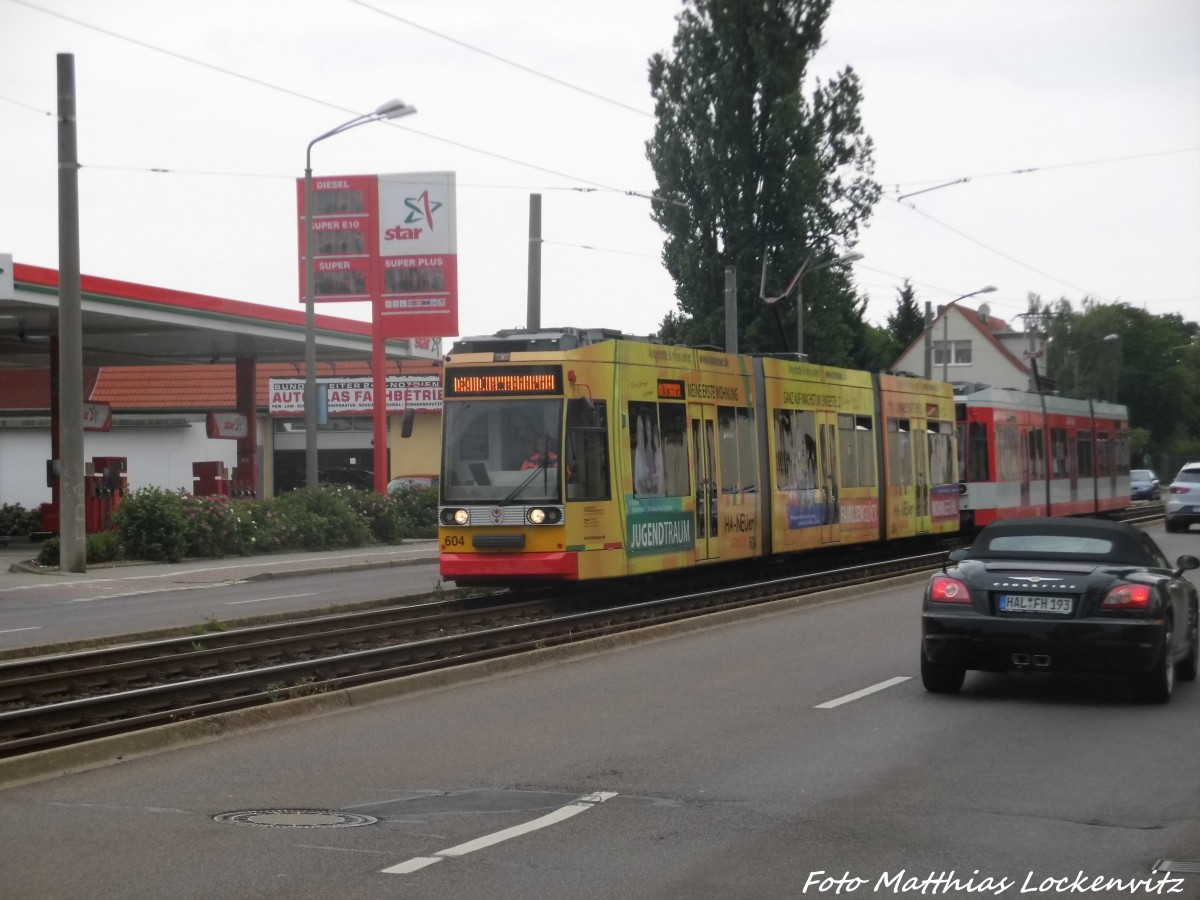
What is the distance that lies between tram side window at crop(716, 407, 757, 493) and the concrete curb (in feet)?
15.9

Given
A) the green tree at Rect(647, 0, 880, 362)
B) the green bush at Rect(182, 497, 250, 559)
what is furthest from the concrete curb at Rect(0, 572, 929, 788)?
the green tree at Rect(647, 0, 880, 362)

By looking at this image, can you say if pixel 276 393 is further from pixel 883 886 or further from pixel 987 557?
pixel 883 886

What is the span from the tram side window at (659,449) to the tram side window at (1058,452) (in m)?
20.5

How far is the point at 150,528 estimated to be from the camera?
3039 centimetres

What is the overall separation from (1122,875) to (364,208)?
3390cm

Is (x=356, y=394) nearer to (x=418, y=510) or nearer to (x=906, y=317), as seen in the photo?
(x=418, y=510)

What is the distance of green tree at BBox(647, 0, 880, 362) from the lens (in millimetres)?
48312

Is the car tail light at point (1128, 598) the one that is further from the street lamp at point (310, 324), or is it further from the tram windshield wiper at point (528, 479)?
the street lamp at point (310, 324)

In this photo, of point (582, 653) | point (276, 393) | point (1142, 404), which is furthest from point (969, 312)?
point (582, 653)

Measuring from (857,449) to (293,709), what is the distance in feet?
57.3

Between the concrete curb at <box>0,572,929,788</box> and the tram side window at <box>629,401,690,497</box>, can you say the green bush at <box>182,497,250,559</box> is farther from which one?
the concrete curb at <box>0,572,929,788</box>

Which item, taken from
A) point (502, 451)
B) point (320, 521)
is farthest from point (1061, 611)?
point (320, 521)

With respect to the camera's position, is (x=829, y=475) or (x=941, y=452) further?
(x=941, y=452)

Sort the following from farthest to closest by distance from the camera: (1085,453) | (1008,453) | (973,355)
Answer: (973,355)
(1085,453)
(1008,453)
